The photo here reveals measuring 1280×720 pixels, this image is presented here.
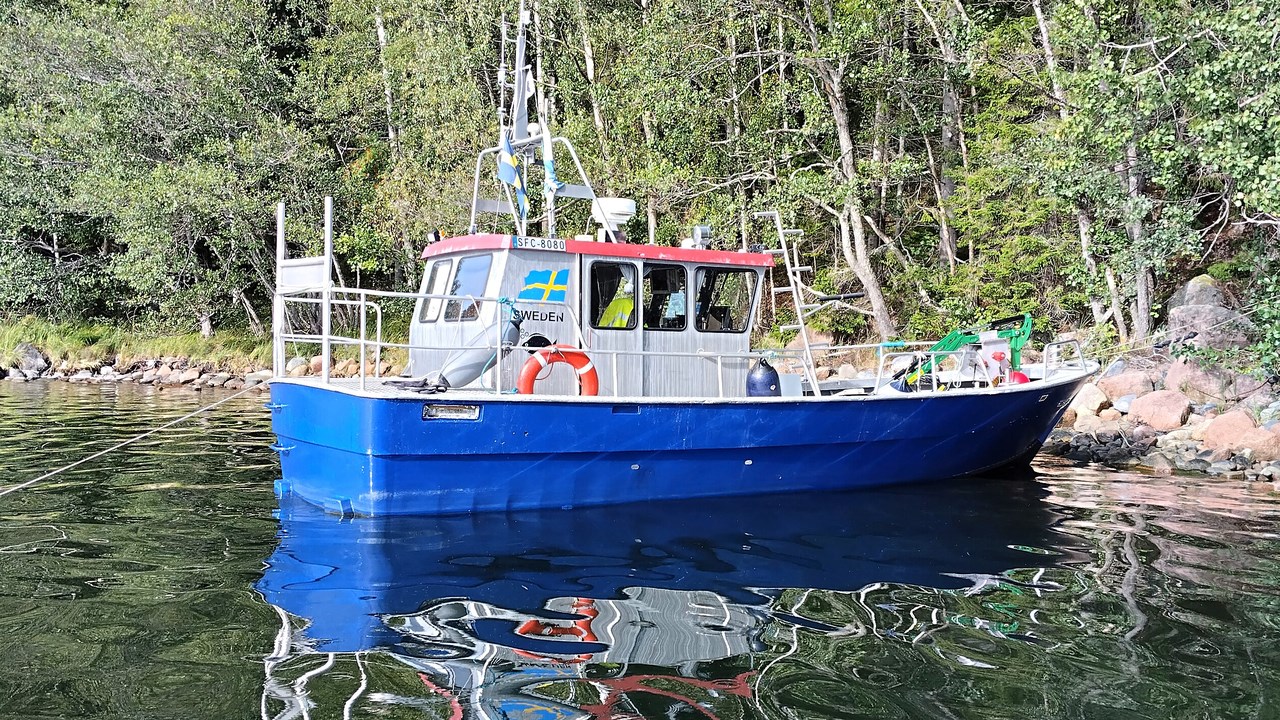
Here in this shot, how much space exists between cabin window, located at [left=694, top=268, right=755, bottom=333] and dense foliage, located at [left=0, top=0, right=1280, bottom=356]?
5.99m

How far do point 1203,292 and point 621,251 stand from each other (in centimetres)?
1106

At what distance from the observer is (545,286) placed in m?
8.36

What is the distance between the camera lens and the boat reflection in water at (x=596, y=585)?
419 centimetres

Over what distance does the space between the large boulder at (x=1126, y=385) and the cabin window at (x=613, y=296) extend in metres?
8.48

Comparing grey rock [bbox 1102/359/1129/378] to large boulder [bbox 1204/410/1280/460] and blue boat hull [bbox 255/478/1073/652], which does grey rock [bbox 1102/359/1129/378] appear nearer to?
large boulder [bbox 1204/410/1280/460]

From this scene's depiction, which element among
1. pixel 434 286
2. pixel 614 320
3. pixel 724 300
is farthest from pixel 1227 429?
pixel 434 286

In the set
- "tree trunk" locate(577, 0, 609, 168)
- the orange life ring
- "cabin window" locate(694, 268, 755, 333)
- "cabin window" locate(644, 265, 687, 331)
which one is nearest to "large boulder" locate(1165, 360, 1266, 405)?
"cabin window" locate(694, 268, 755, 333)

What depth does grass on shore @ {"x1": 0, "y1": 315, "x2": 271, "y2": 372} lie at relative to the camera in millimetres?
25453

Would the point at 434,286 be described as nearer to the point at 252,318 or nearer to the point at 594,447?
the point at 594,447

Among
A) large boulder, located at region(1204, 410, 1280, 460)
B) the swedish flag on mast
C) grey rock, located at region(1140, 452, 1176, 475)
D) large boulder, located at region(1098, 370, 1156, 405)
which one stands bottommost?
grey rock, located at region(1140, 452, 1176, 475)

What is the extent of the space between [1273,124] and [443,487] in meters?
9.34

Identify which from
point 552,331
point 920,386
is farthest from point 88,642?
point 920,386

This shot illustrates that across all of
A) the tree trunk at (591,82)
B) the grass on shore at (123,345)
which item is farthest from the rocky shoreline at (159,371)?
the tree trunk at (591,82)

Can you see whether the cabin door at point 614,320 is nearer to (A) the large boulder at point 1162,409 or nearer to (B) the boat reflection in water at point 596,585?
(B) the boat reflection in water at point 596,585
